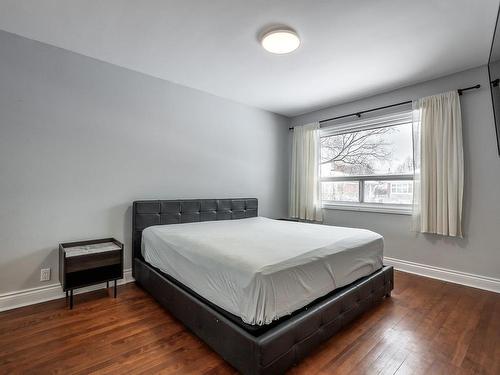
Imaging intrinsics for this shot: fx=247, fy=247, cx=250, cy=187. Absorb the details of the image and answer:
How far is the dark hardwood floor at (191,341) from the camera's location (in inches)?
Result: 61.2

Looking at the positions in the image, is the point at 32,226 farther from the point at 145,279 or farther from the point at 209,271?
the point at 209,271

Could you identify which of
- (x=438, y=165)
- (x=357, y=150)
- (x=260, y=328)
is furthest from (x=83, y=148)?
(x=438, y=165)

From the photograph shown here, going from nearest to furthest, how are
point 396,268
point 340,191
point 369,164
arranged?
point 396,268 < point 369,164 < point 340,191

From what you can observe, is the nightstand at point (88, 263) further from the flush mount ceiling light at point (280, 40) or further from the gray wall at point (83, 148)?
the flush mount ceiling light at point (280, 40)

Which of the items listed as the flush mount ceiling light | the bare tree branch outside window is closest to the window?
the bare tree branch outside window

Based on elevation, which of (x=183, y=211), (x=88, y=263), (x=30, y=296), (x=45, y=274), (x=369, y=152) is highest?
(x=369, y=152)

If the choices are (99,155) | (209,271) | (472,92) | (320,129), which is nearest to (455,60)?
(472,92)

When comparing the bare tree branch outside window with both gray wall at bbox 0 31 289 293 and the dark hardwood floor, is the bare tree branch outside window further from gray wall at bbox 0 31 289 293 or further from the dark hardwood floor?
the dark hardwood floor

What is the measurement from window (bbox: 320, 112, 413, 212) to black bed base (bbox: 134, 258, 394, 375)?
1695 mm

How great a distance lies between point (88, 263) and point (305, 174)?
3.45m

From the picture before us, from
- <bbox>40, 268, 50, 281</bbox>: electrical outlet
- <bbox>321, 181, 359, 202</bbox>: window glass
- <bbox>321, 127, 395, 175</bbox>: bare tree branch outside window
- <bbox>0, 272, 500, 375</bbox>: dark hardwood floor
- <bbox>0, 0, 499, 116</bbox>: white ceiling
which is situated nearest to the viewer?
<bbox>0, 272, 500, 375</bbox>: dark hardwood floor

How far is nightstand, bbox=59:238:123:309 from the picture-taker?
226 centimetres

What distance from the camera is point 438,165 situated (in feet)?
9.95

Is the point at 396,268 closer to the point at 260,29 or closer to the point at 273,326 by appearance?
the point at 273,326
